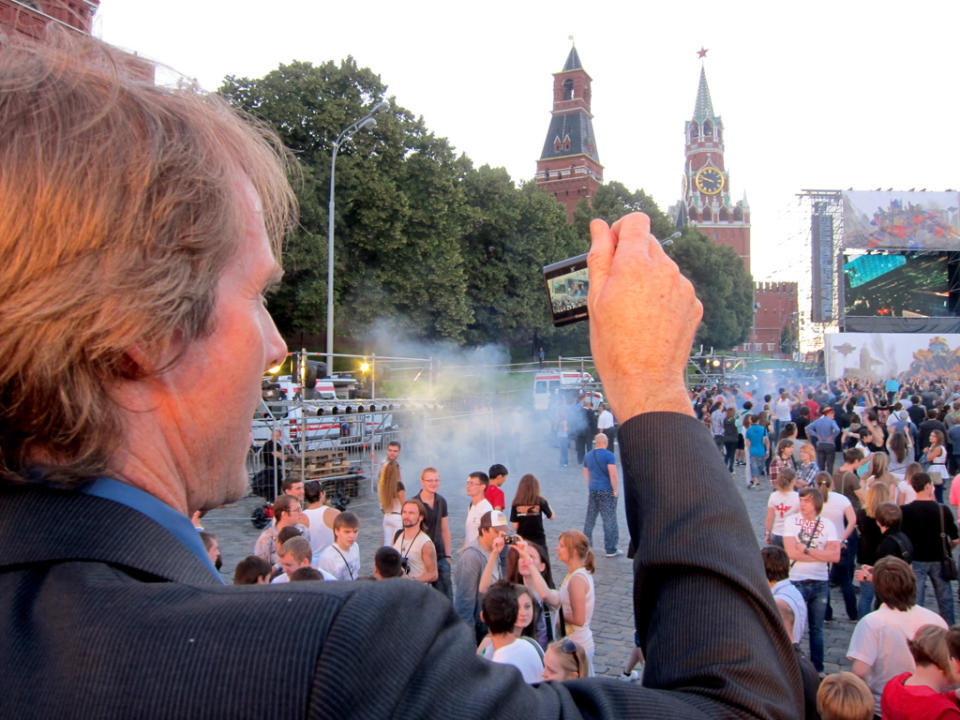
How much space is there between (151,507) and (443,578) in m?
6.71

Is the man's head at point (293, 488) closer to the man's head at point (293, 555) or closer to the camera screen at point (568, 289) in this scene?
the man's head at point (293, 555)

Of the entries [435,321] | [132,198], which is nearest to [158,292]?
[132,198]

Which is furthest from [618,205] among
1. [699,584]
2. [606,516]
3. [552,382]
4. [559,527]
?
[699,584]

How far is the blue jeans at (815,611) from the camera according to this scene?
645 centimetres

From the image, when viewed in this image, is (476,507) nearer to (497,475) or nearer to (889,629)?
(497,475)

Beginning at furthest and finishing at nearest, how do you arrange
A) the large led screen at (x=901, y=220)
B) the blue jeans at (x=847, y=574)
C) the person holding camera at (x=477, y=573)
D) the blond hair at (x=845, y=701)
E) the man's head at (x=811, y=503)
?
1. the large led screen at (x=901, y=220)
2. the blue jeans at (x=847, y=574)
3. the man's head at (x=811, y=503)
4. the person holding camera at (x=477, y=573)
5. the blond hair at (x=845, y=701)

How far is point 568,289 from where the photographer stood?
1755mm

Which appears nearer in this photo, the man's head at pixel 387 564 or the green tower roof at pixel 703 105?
the man's head at pixel 387 564

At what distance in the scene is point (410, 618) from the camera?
0.74 meters

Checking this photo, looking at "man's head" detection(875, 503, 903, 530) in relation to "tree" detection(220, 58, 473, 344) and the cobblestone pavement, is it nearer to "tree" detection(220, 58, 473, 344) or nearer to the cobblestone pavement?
the cobblestone pavement

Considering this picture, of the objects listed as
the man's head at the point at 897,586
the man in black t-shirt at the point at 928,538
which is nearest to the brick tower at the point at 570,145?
the man in black t-shirt at the point at 928,538

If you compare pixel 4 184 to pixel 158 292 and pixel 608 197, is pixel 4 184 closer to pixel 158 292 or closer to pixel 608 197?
pixel 158 292

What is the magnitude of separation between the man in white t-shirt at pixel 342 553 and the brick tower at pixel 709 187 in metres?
105

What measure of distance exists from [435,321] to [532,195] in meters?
14.8
